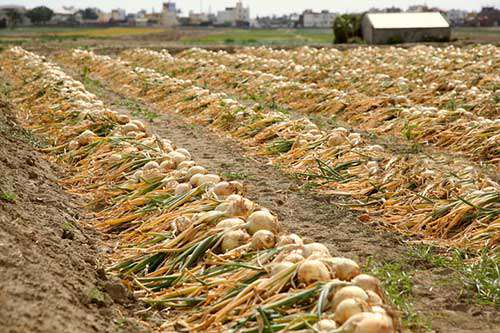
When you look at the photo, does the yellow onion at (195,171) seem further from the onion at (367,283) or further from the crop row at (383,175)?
the onion at (367,283)

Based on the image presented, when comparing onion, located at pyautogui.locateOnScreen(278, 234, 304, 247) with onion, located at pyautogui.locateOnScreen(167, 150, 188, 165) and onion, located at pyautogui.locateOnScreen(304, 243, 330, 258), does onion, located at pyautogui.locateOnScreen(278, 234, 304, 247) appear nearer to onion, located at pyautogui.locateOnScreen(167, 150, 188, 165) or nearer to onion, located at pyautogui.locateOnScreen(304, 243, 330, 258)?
onion, located at pyautogui.locateOnScreen(304, 243, 330, 258)

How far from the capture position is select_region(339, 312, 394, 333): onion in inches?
123

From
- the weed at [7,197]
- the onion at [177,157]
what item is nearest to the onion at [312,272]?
the weed at [7,197]

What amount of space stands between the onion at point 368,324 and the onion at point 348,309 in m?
0.08

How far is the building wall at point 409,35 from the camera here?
29.7 meters

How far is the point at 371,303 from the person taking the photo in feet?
11.2

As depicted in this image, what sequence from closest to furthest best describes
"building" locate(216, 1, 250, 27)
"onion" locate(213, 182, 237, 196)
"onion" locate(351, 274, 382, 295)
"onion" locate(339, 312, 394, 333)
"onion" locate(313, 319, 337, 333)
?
"onion" locate(339, 312, 394, 333) < "onion" locate(313, 319, 337, 333) < "onion" locate(351, 274, 382, 295) < "onion" locate(213, 182, 237, 196) < "building" locate(216, 1, 250, 27)

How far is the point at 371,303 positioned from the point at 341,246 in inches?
71.3

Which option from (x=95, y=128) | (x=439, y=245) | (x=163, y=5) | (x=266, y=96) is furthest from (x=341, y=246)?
(x=163, y=5)

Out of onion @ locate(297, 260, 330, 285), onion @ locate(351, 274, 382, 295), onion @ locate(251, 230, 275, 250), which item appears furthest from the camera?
onion @ locate(251, 230, 275, 250)

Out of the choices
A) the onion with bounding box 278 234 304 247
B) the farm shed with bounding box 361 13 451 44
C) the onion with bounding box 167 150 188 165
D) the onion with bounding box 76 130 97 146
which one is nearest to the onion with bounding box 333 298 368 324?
the onion with bounding box 278 234 304 247

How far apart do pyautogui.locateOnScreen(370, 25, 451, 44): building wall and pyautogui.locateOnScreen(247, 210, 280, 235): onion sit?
26383 millimetres

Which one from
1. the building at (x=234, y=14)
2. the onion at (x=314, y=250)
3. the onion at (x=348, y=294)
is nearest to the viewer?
the onion at (x=348, y=294)

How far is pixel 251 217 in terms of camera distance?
15.1 ft
